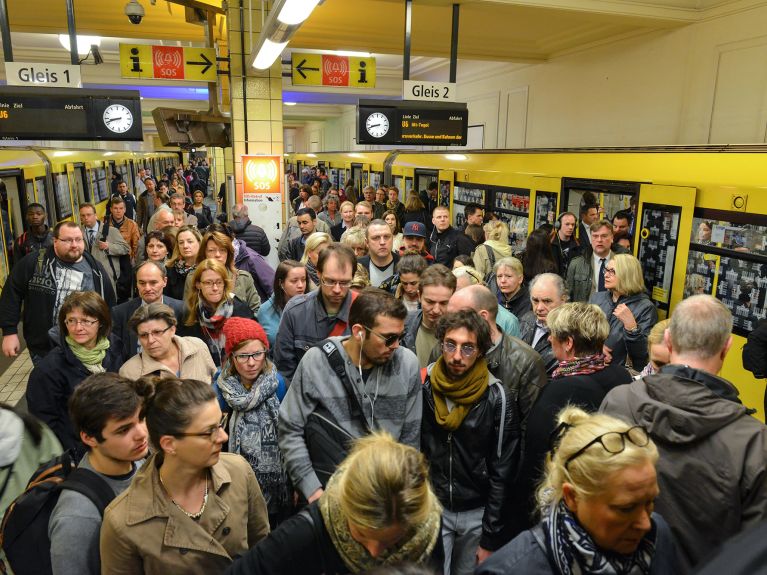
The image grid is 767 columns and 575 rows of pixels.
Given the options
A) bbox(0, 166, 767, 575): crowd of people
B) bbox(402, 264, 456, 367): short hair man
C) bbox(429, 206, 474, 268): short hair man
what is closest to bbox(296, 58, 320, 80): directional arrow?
Answer: bbox(429, 206, 474, 268): short hair man

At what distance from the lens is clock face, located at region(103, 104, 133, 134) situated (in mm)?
5812

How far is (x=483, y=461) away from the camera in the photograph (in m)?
2.26

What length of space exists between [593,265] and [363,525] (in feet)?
14.9

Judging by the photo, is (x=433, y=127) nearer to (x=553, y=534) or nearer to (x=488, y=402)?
(x=488, y=402)

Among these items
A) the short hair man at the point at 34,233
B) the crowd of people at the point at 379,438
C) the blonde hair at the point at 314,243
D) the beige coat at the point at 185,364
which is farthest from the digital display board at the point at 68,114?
the beige coat at the point at 185,364

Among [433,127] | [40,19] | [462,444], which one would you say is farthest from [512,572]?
[40,19]

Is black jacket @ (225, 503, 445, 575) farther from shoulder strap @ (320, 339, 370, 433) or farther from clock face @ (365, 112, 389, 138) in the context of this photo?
clock face @ (365, 112, 389, 138)

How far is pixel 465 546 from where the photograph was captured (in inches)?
90.4

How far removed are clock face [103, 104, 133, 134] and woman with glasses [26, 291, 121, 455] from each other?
12.0 feet

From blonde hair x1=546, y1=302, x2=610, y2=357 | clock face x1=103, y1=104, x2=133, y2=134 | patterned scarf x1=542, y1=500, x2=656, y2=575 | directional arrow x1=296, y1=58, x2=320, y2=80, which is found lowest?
patterned scarf x1=542, y1=500, x2=656, y2=575

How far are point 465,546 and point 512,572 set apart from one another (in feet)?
3.36

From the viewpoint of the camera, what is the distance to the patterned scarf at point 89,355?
2848mm

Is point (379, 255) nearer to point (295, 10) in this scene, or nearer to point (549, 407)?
point (295, 10)

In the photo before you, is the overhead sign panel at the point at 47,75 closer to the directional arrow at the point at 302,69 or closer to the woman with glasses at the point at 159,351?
the directional arrow at the point at 302,69
